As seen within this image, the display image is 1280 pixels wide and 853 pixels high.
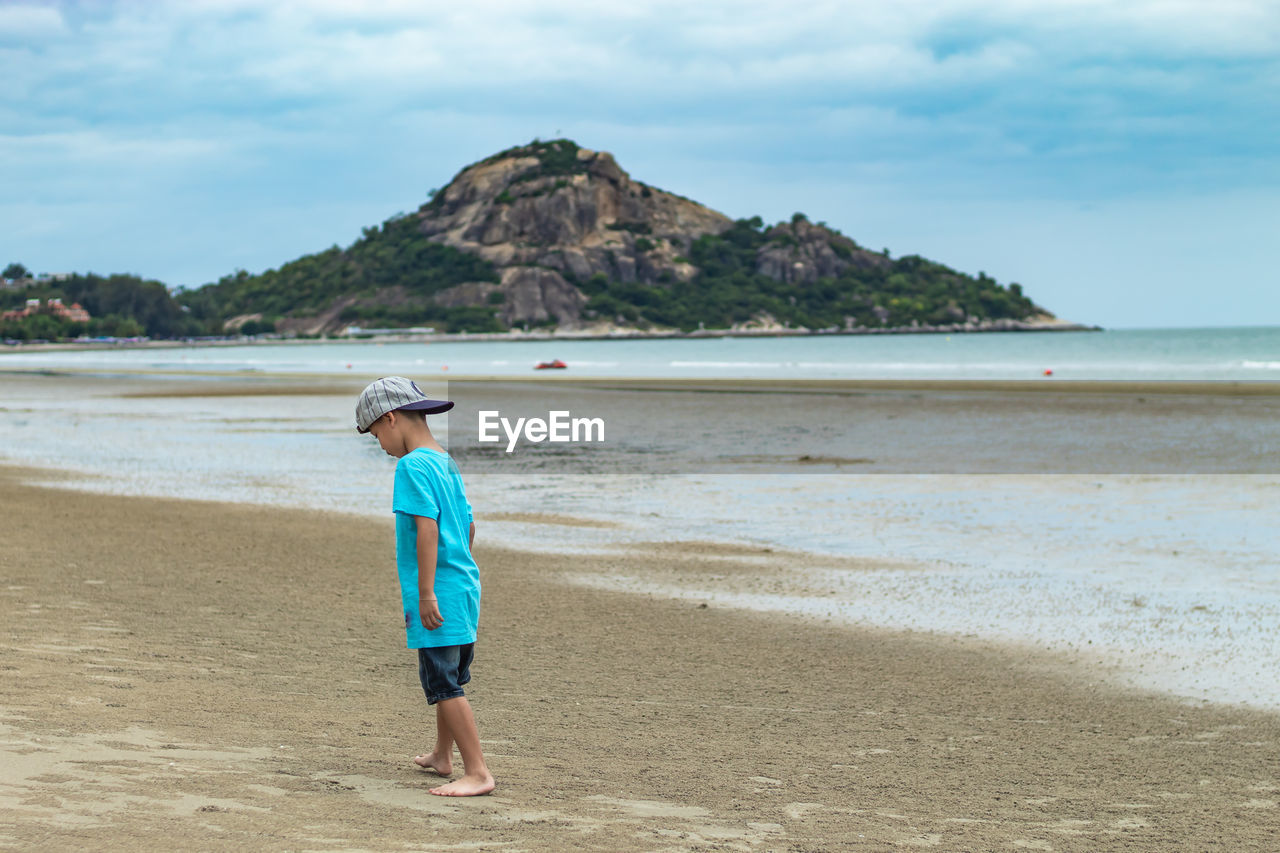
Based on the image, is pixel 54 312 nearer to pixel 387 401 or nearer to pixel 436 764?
pixel 436 764

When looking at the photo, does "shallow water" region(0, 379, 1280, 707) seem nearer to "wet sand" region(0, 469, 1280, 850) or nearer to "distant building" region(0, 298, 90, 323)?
"wet sand" region(0, 469, 1280, 850)

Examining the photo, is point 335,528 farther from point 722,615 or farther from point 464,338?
point 464,338

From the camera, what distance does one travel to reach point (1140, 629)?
26.7ft

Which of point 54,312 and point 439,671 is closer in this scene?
point 439,671

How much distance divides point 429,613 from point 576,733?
1.60 meters

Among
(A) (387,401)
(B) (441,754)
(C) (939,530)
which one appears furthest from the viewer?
(C) (939,530)

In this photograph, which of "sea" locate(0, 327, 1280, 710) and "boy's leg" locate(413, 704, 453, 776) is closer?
"boy's leg" locate(413, 704, 453, 776)

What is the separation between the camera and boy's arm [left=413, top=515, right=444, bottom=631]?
4.45 metres

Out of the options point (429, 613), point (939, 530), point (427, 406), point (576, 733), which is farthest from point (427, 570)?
point (939, 530)

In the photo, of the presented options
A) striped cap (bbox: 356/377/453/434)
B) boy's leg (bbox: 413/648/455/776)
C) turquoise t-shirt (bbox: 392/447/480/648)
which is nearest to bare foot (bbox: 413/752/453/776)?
boy's leg (bbox: 413/648/455/776)

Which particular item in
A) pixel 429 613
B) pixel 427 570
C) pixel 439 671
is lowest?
pixel 439 671

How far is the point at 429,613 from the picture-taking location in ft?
14.7

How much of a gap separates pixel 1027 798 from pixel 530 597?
190 inches

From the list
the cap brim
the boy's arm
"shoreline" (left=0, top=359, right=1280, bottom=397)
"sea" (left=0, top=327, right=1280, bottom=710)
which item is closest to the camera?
the boy's arm
